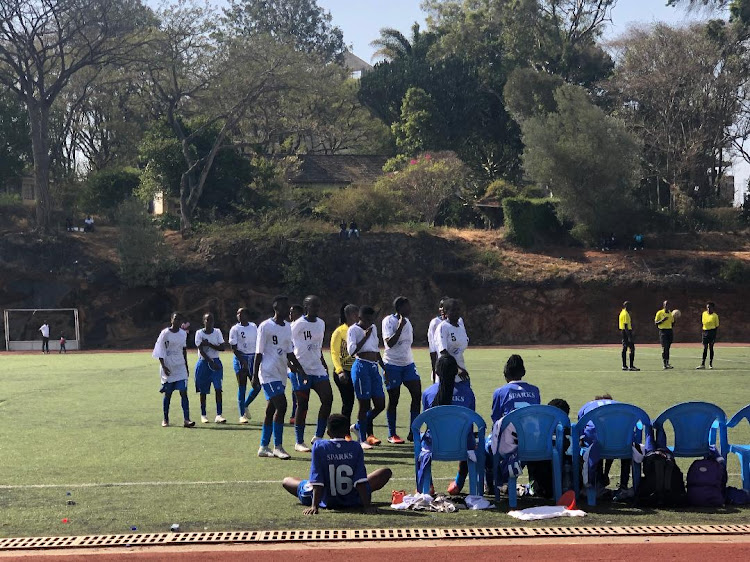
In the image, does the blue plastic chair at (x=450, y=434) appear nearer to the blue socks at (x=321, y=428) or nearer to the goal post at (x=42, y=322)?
the blue socks at (x=321, y=428)

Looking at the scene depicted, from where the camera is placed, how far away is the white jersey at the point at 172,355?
586 inches

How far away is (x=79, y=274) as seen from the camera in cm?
4984

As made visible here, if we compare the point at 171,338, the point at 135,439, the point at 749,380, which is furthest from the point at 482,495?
the point at 749,380

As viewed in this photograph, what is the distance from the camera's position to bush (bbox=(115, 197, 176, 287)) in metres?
49.1

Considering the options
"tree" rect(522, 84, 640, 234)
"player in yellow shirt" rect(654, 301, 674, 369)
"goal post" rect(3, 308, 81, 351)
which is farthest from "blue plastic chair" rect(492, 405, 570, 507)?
"tree" rect(522, 84, 640, 234)

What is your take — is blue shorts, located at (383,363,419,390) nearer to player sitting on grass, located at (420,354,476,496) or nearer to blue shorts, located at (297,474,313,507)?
player sitting on grass, located at (420,354,476,496)

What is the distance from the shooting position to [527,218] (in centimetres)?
5362

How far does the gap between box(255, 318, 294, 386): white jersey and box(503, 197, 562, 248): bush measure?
42784 millimetres

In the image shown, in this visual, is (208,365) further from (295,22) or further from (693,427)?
(295,22)

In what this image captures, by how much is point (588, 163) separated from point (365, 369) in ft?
137

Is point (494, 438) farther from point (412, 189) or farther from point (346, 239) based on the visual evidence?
point (412, 189)

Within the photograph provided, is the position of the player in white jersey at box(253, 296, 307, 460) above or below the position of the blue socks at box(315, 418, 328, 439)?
above

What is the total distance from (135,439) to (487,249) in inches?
1600

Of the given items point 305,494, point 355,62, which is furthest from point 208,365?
point 355,62
